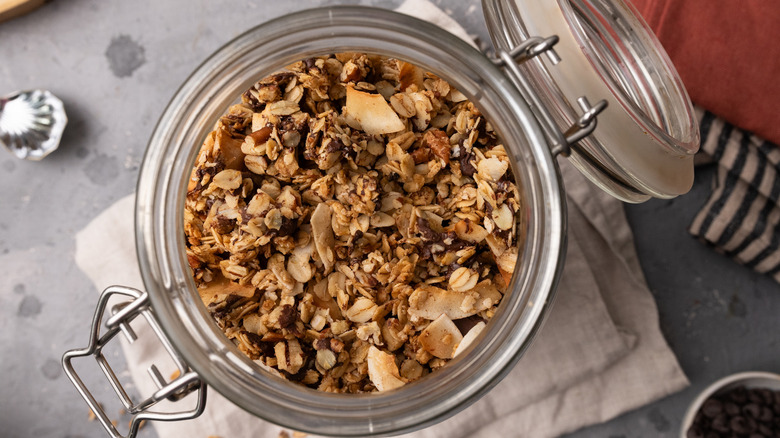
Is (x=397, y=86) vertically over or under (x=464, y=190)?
over

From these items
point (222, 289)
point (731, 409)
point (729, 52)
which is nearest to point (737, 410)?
point (731, 409)

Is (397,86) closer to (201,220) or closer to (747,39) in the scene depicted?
(201,220)

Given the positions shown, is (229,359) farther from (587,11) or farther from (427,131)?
(587,11)

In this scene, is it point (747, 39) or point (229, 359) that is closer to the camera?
point (229, 359)

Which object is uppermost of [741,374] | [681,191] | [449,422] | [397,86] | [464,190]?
[397,86]

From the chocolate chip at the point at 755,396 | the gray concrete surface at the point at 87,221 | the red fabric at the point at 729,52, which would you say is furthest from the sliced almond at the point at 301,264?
the chocolate chip at the point at 755,396

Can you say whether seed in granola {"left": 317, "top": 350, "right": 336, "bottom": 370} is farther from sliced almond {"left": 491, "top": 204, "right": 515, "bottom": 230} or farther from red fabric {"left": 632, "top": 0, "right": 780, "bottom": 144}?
red fabric {"left": 632, "top": 0, "right": 780, "bottom": 144}

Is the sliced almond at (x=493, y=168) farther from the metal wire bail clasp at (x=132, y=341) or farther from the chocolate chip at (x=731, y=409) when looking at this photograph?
the chocolate chip at (x=731, y=409)

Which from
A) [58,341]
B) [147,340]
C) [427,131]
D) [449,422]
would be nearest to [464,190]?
[427,131]

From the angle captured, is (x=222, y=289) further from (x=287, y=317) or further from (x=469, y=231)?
(x=469, y=231)
